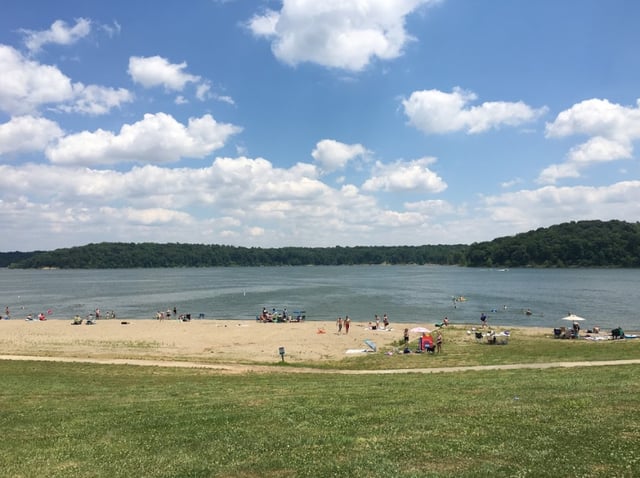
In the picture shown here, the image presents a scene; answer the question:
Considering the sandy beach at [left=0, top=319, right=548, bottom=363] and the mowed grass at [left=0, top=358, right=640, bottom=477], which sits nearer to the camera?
the mowed grass at [left=0, top=358, right=640, bottom=477]

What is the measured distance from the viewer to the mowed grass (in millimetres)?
8711

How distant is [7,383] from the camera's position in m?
19.4

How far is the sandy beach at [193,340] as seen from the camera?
114 feet

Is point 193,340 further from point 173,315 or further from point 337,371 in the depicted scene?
point 173,315

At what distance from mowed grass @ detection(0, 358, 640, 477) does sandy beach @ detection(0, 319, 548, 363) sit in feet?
52.1

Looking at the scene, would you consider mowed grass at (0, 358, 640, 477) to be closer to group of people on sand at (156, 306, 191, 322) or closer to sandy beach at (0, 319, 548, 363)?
sandy beach at (0, 319, 548, 363)

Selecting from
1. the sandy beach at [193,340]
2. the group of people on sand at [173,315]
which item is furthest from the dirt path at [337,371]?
the group of people on sand at [173,315]

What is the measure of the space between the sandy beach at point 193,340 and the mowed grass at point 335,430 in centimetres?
1588

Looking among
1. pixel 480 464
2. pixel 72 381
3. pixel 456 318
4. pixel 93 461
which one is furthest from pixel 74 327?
pixel 480 464

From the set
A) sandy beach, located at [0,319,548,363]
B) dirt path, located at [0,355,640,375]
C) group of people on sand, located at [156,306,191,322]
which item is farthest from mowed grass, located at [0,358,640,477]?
group of people on sand, located at [156,306,191,322]

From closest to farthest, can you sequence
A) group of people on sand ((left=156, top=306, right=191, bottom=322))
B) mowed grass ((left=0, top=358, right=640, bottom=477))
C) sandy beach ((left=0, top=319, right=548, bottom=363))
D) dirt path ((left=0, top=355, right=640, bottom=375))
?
mowed grass ((left=0, top=358, right=640, bottom=477)), dirt path ((left=0, top=355, right=640, bottom=375)), sandy beach ((left=0, top=319, right=548, bottom=363)), group of people on sand ((left=156, top=306, right=191, bottom=322))

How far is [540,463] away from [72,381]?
61.0ft

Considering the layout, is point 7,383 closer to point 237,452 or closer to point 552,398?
point 237,452

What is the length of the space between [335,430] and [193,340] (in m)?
35.4
